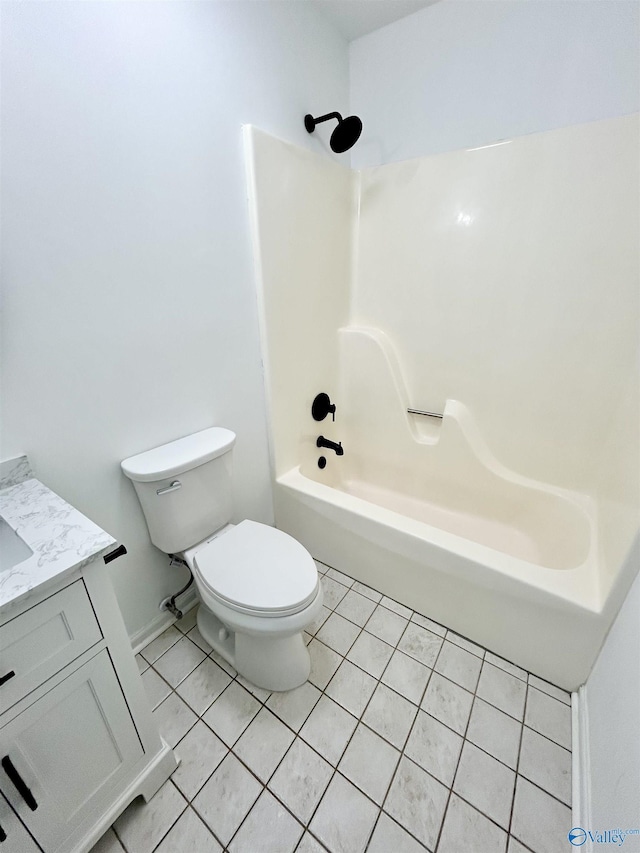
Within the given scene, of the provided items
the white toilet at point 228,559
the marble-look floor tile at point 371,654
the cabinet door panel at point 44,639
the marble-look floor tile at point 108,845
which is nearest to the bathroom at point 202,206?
the marble-look floor tile at point 108,845

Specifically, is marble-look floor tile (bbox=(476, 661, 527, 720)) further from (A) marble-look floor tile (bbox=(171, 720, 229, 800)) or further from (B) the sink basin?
(B) the sink basin

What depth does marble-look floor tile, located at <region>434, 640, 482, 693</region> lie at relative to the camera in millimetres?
1212

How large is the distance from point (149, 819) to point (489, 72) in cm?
269

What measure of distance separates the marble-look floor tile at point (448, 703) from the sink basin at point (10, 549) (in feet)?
4.17

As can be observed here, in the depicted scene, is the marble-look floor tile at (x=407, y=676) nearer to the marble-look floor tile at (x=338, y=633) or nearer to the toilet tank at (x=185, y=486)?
the marble-look floor tile at (x=338, y=633)

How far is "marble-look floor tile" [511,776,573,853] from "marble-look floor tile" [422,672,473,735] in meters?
0.19

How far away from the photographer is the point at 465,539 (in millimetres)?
1292

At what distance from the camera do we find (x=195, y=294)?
119cm

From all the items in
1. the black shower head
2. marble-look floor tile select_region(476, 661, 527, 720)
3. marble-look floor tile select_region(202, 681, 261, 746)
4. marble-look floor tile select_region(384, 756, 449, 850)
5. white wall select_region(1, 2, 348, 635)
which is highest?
the black shower head

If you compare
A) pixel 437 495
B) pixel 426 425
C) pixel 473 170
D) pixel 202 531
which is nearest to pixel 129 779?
pixel 202 531

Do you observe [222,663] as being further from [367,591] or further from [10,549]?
[10,549]

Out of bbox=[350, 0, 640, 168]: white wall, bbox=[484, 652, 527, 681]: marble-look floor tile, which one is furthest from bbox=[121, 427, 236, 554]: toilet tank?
bbox=[350, 0, 640, 168]: white wall

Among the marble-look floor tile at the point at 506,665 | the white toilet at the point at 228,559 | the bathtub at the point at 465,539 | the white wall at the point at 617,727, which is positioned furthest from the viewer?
the marble-look floor tile at the point at 506,665

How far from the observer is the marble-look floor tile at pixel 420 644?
1287mm
